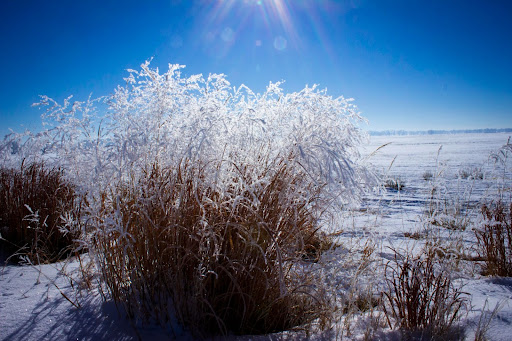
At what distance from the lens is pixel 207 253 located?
56.8 inches

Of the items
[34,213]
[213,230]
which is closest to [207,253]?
[213,230]

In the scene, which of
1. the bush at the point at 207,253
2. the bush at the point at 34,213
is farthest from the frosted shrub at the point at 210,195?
the bush at the point at 34,213

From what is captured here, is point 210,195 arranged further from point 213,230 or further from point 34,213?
point 34,213

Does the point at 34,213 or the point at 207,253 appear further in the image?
the point at 34,213

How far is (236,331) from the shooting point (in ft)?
5.15

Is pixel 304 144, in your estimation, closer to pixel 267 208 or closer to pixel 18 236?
pixel 267 208

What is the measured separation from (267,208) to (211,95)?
2.84 ft

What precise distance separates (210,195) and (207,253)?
1.17 feet

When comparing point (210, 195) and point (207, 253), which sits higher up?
point (210, 195)

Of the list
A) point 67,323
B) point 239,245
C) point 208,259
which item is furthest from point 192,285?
point 67,323

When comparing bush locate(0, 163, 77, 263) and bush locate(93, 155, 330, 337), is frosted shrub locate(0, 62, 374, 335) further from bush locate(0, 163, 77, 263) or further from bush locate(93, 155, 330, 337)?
bush locate(0, 163, 77, 263)

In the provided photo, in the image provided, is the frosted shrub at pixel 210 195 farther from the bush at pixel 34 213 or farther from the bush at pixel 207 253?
the bush at pixel 34 213

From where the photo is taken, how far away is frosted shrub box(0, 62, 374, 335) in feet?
4.80

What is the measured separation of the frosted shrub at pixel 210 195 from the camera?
1.46 m
